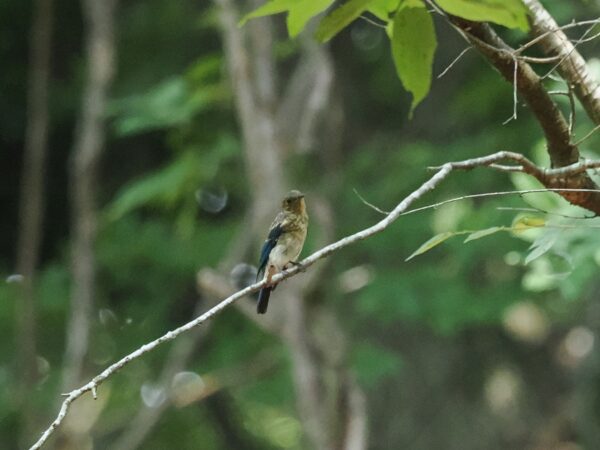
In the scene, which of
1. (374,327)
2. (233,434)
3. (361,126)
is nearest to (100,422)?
(233,434)

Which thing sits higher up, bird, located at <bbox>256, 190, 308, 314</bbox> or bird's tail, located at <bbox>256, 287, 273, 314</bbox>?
bird, located at <bbox>256, 190, 308, 314</bbox>

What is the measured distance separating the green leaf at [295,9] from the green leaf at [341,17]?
54 millimetres

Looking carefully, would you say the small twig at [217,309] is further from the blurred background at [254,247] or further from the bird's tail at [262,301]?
the blurred background at [254,247]

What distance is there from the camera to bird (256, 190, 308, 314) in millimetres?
3889

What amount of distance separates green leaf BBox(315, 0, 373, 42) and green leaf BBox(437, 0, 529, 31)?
8.8 inches

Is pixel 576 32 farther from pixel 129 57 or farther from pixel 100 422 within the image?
pixel 100 422

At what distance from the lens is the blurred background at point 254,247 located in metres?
6.62

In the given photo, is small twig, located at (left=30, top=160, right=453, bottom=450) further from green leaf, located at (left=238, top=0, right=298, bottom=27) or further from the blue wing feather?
the blue wing feather

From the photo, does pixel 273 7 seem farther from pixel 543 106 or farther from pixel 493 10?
pixel 543 106

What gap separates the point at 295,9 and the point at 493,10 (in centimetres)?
39

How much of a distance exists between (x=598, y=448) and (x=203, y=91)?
4.29m

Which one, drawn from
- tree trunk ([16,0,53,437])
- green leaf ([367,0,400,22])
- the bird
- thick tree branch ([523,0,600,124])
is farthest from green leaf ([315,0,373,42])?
tree trunk ([16,0,53,437])

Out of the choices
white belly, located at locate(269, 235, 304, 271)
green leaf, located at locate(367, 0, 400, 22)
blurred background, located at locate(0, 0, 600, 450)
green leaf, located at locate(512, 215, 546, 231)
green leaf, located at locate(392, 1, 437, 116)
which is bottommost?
blurred background, located at locate(0, 0, 600, 450)

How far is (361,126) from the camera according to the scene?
31.4 feet
